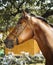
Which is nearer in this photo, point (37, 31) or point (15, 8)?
point (37, 31)

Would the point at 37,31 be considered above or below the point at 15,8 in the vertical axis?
above

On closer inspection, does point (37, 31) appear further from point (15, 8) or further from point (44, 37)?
point (15, 8)

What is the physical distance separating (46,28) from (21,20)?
455 millimetres

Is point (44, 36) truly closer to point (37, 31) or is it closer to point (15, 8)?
point (37, 31)

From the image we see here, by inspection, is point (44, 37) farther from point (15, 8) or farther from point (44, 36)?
point (15, 8)

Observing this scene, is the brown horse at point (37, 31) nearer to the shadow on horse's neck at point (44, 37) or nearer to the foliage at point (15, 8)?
the shadow on horse's neck at point (44, 37)

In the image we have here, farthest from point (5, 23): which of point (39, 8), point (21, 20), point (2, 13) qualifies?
point (21, 20)

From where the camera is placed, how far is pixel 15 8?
327 inches

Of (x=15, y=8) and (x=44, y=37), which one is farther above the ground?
(x=44, y=37)

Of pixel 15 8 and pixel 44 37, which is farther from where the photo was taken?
pixel 15 8

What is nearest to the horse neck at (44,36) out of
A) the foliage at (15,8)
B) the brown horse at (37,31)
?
→ the brown horse at (37,31)

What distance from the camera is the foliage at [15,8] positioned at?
8.12m

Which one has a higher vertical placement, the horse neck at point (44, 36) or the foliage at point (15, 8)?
the horse neck at point (44, 36)

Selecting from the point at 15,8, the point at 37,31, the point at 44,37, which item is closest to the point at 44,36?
the point at 44,37
